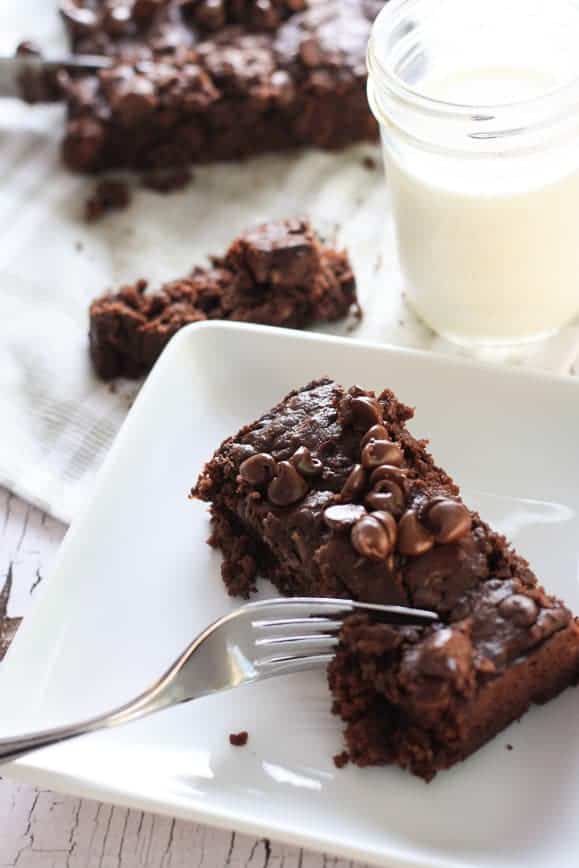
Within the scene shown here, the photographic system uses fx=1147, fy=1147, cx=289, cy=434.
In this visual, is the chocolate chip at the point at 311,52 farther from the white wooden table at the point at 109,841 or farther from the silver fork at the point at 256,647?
the white wooden table at the point at 109,841

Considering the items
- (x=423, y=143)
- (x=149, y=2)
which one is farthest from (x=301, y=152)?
(x=423, y=143)

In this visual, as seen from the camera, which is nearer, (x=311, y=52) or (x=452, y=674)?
(x=452, y=674)

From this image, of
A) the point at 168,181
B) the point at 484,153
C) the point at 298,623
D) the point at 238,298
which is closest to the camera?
the point at 298,623

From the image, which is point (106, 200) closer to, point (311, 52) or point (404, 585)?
point (311, 52)

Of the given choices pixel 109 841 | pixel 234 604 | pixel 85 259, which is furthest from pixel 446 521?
pixel 85 259

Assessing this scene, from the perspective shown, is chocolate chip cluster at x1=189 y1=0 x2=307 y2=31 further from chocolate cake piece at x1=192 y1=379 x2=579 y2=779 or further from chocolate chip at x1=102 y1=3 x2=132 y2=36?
chocolate cake piece at x1=192 y1=379 x2=579 y2=779

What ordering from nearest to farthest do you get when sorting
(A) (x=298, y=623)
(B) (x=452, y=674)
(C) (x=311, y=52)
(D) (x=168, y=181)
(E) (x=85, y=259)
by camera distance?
(B) (x=452, y=674) → (A) (x=298, y=623) → (E) (x=85, y=259) → (C) (x=311, y=52) → (D) (x=168, y=181)
